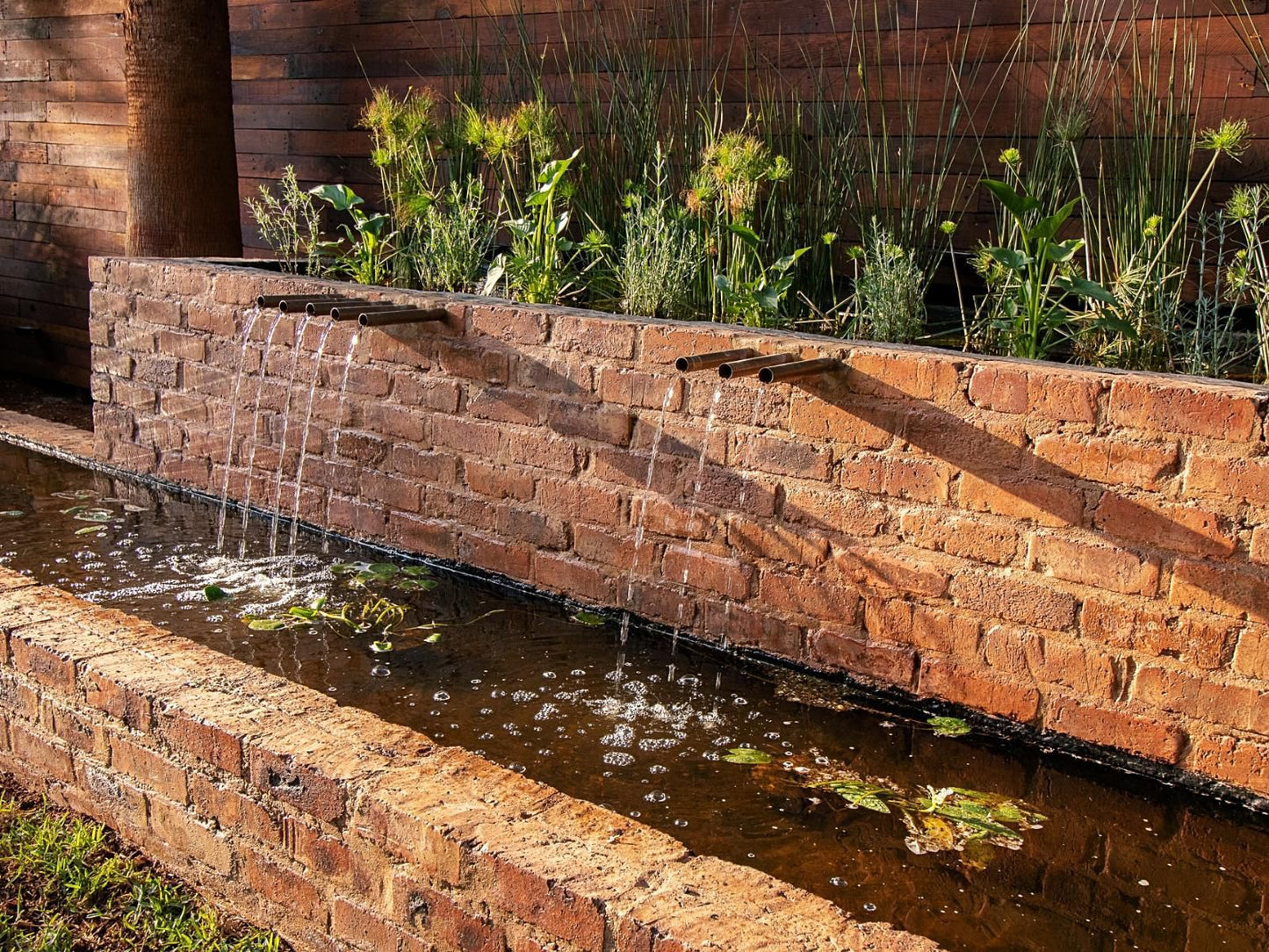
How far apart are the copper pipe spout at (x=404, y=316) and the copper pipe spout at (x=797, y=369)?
47.9 inches

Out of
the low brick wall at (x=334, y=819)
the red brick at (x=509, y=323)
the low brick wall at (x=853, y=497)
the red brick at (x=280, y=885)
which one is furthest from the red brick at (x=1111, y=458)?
the red brick at (x=280, y=885)

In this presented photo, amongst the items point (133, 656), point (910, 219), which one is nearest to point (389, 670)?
point (133, 656)

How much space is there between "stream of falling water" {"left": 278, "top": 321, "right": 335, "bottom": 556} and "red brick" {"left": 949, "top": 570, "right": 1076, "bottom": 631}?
2.21 metres

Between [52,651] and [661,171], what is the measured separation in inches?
101

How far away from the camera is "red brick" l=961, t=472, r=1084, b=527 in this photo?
8.98 feet

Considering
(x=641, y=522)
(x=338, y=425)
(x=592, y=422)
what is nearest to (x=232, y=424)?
(x=338, y=425)

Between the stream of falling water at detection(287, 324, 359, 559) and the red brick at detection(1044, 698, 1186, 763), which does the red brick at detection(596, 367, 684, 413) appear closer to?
the stream of falling water at detection(287, 324, 359, 559)

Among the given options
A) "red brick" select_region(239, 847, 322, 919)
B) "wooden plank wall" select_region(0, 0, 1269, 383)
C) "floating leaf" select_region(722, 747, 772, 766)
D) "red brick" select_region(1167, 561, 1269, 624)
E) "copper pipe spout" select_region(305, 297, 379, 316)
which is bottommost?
"red brick" select_region(239, 847, 322, 919)

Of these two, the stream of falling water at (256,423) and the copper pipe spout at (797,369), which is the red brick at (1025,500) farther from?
the stream of falling water at (256,423)

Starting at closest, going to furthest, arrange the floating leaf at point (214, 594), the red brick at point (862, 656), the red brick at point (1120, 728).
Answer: the red brick at point (1120, 728) → the red brick at point (862, 656) → the floating leaf at point (214, 594)

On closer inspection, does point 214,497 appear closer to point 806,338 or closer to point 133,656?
point 133,656

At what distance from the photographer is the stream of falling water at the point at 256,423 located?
4328 mm

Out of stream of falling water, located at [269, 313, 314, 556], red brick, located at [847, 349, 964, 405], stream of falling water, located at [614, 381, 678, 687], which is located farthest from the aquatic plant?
red brick, located at [847, 349, 964, 405]

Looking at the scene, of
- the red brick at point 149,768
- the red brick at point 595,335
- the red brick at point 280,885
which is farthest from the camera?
the red brick at point 595,335
